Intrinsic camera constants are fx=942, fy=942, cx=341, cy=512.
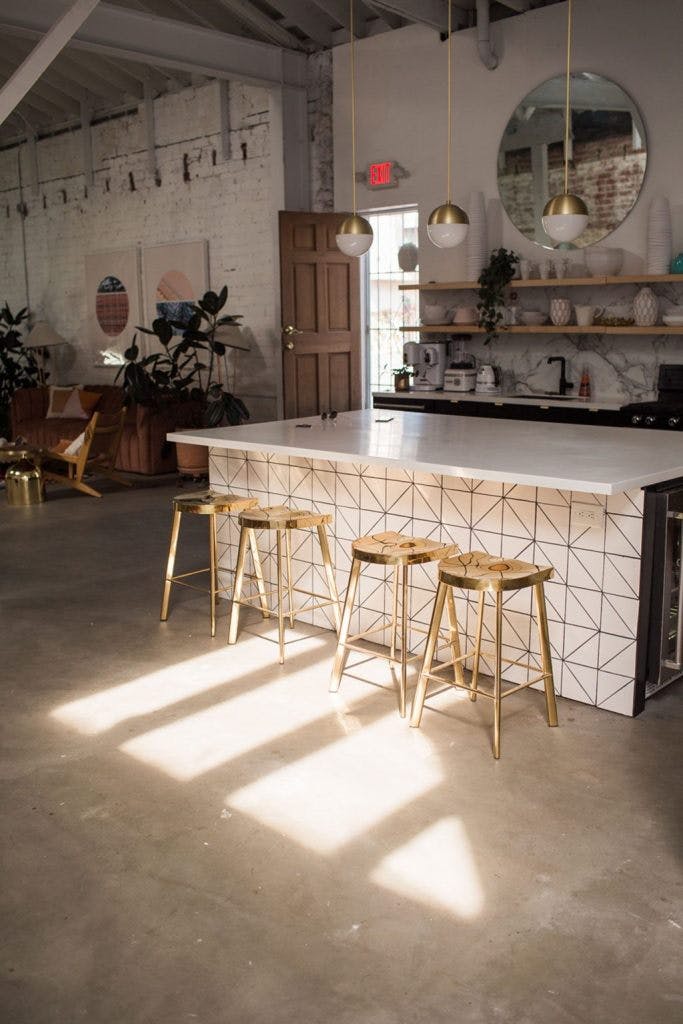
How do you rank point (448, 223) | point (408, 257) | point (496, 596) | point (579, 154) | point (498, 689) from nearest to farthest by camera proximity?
point (498, 689) → point (496, 596) → point (448, 223) → point (579, 154) → point (408, 257)

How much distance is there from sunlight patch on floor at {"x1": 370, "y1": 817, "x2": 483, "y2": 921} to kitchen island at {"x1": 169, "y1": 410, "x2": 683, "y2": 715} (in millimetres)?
1169

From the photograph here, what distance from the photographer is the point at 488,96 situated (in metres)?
7.34

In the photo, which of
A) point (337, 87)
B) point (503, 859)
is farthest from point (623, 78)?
point (503, 859)

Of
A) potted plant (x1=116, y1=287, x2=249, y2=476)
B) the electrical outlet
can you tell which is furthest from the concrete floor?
potted plant (x1=116, y1=287, x2=249, y2=476)

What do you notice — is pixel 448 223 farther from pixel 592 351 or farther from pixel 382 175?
pixel 382 175

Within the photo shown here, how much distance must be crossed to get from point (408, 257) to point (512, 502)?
4.85m

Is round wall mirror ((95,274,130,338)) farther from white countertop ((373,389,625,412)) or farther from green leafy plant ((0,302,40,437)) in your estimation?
white countertop ((373,389,625,412))

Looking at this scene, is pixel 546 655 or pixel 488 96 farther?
pixel 488 96

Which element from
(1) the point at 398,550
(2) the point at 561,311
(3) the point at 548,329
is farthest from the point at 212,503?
(2) the point at 561,311

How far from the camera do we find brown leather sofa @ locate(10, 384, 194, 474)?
9.11 m

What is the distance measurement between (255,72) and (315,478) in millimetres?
5190

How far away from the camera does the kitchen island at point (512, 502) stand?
3.58 metres

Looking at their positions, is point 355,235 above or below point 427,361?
above

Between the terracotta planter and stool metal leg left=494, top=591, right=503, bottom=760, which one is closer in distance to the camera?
stool metal leg left=494, top=591, right=503, bottom=760
